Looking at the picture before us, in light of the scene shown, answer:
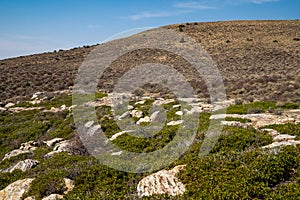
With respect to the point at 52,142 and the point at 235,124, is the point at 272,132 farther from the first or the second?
the point at 52,142

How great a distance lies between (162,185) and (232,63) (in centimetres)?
4002

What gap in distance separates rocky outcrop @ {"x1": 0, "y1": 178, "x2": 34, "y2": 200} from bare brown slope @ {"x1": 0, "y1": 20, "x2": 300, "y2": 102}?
1704 cm

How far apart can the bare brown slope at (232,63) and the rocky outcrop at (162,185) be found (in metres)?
14.5

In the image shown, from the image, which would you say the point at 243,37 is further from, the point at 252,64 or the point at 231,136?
the point at 231,136

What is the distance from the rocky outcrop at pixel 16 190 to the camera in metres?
7.95

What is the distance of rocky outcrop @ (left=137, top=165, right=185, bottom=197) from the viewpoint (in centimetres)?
689

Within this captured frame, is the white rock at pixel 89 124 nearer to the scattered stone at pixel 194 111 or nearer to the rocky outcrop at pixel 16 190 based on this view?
the scattered stone at pixel 194 111

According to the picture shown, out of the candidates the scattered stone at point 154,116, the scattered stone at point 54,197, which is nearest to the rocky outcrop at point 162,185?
the scattered stone at point 54,197

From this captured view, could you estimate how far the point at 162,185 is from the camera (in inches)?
281

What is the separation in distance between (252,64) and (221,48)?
1339cm

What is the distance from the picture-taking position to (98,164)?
30.5ft

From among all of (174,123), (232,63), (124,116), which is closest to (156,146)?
(174,123)

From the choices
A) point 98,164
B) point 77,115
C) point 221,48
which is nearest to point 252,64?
point 221,48

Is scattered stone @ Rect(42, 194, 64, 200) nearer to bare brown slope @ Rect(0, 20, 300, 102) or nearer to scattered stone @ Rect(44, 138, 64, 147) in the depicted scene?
scattered stone @ Rect(44, 138, 64, 147)
